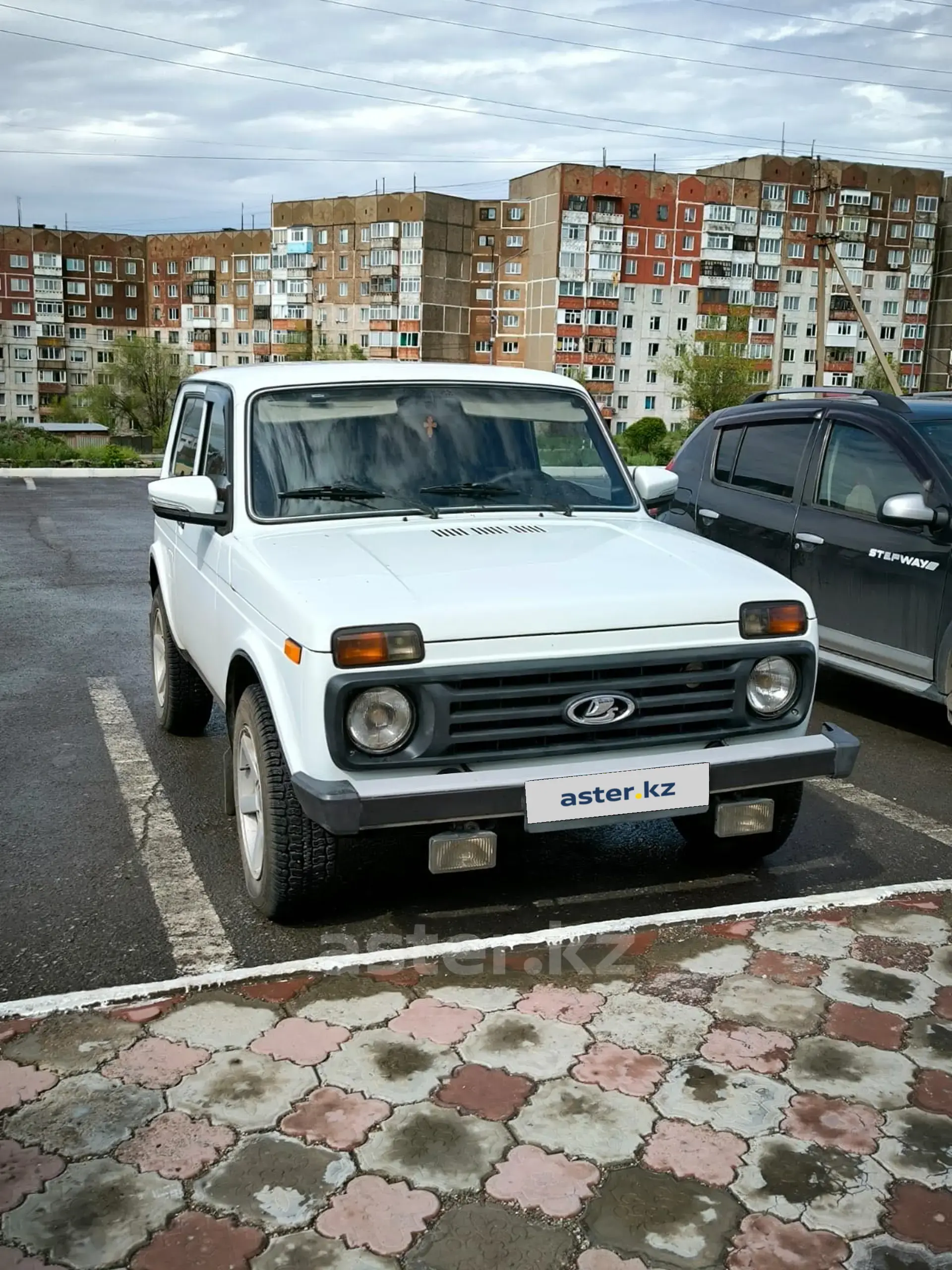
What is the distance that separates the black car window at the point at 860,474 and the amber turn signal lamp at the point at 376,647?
420 cm

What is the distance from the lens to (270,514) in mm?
5047

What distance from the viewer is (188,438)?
6.41m

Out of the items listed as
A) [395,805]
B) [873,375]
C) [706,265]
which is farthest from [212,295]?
[395,805]

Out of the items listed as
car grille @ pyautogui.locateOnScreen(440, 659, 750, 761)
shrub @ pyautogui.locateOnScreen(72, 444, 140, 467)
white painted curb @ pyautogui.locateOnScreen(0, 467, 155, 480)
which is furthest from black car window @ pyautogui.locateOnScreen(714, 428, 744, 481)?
shrub @ pyautogui.locateOnScreen(72, 444, 140, 467)

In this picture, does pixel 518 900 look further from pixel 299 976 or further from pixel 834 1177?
pixel 834 1177

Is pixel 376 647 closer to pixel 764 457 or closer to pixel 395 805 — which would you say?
pixel 395 805

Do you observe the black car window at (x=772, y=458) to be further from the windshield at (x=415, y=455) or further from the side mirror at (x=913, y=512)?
the windshield at (x=415, y=455)

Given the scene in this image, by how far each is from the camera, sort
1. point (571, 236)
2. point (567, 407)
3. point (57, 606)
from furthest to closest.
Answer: point (571, 236) → point (57, 606) → point (567, 407)

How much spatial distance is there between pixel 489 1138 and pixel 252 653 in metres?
1.95

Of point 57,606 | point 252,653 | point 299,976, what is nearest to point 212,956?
point 299,976

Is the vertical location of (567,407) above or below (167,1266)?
above

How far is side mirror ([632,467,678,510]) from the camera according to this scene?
18.8 ft

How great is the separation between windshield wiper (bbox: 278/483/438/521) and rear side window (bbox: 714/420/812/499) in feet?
12.1

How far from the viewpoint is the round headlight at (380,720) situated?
3934 millimetres
